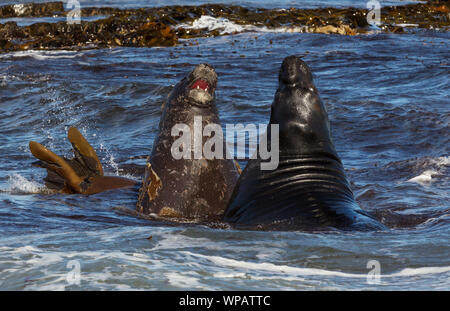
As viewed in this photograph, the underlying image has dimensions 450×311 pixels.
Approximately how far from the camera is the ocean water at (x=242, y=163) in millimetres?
4207

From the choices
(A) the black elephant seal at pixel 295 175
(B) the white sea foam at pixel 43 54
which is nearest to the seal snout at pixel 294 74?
(A) the black elephant seal at pixel 295 175

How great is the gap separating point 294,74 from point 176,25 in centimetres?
1859

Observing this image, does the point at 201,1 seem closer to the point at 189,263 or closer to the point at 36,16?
the point at 36,16

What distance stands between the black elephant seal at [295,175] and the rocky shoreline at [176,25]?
15320 millimetres

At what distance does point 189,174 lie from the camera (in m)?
6.05

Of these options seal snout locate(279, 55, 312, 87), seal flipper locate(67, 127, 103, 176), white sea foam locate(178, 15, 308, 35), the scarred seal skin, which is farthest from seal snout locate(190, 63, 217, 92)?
white sea foam locate(178, 15, 308, 35)

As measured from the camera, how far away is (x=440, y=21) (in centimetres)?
2502

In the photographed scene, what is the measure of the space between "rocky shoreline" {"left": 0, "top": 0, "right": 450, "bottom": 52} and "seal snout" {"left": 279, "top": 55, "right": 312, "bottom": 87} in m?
15.2

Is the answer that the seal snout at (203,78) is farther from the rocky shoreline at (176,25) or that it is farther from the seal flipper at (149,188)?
the rocky shoreline at (176,25)

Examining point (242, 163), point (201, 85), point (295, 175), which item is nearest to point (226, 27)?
point (242, 163)

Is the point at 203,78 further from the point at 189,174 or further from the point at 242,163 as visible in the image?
the point at 242,163

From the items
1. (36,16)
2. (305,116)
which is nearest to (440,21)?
(36,16)

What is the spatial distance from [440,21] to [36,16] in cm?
1559
